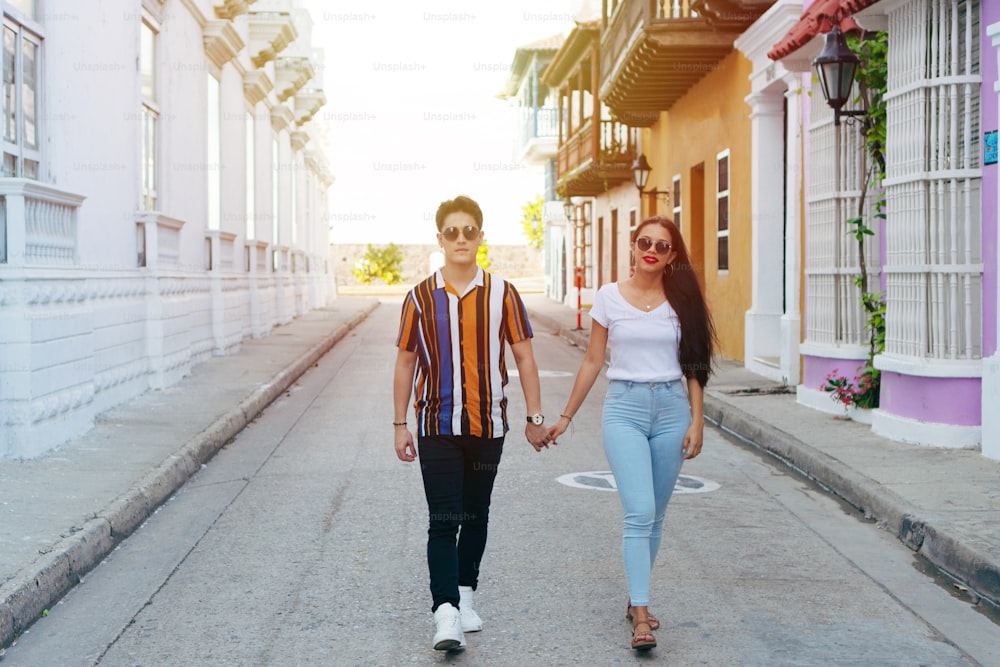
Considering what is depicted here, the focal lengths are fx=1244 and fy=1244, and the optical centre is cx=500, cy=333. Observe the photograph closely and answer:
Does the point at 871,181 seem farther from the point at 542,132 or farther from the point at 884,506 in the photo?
the point at 542,132

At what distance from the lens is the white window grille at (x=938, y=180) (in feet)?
30.0

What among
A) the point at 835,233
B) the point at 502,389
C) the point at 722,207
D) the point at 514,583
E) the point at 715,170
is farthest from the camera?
the point at 715,170

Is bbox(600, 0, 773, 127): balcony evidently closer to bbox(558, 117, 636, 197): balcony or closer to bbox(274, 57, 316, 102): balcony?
bbox(558, 117, 636, 197): balcony

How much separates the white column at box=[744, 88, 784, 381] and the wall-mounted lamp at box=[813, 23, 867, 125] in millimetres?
5053

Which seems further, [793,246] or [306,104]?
[306,104]

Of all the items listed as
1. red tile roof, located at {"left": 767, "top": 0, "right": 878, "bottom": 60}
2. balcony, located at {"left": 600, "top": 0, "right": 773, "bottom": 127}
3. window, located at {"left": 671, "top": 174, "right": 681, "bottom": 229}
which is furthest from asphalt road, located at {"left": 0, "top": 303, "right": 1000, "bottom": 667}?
window, located at {"left": 671, "top": 174, "right": 681, "bottom": 229}

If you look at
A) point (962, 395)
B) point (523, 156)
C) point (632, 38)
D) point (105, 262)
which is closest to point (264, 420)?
point (105, 262)

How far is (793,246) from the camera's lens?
13.6 meters

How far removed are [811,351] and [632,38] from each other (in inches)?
324

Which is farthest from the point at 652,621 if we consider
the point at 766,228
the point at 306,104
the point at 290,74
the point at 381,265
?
the point at 381,265

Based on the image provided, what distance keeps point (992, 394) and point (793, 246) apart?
5.12 meters

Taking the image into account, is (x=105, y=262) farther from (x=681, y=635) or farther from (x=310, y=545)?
(x=681, y=635)

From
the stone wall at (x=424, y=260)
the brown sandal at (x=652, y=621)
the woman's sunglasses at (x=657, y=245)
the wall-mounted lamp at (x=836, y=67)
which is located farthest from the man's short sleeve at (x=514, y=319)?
the stone wall at (x=424, y=260)

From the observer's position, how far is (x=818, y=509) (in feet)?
25.2
